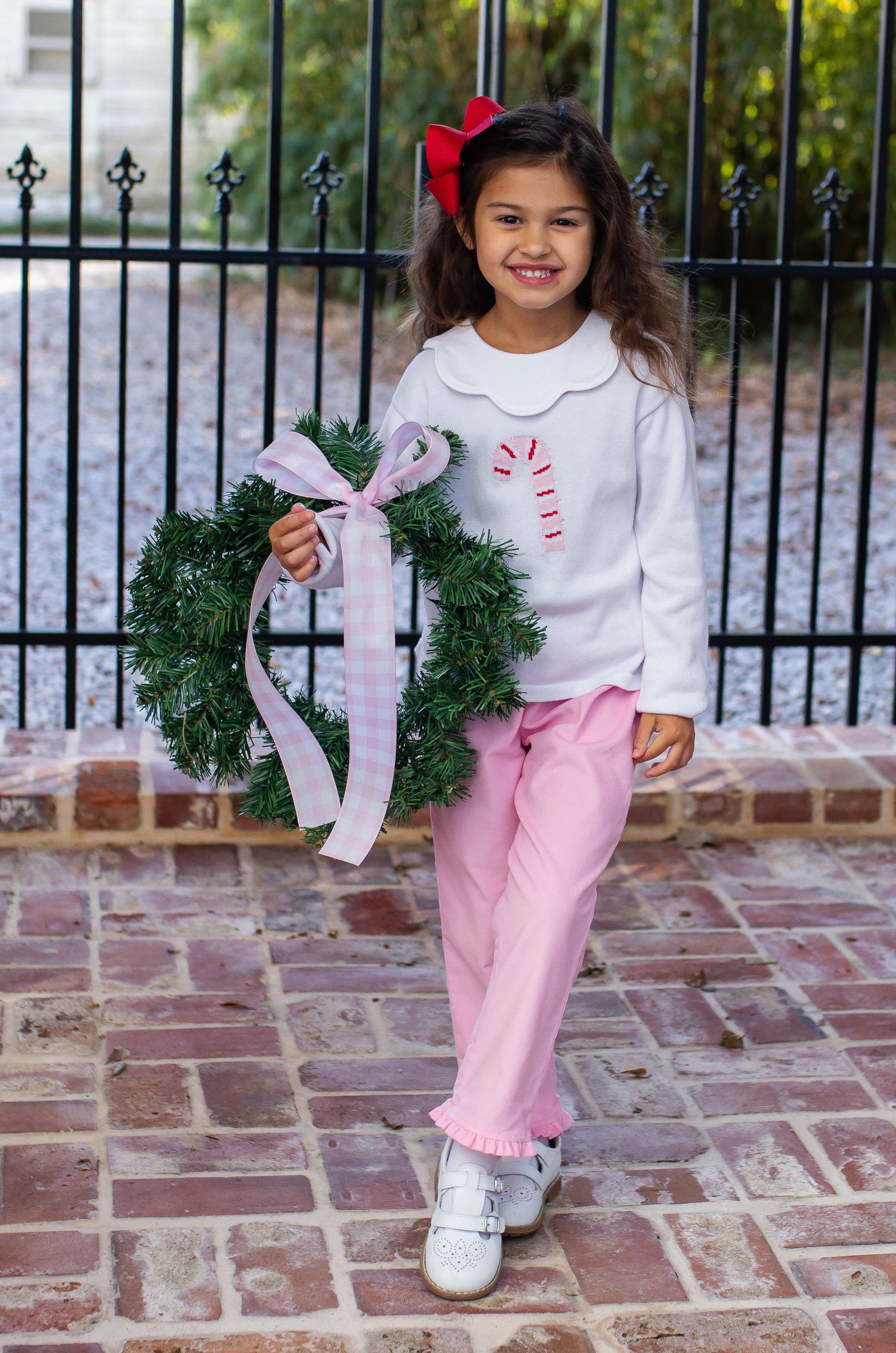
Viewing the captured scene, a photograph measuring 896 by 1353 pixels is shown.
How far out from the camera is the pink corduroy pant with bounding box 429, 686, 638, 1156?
2189 mm

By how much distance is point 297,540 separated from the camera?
2.21 m

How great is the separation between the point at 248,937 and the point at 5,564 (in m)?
3.52

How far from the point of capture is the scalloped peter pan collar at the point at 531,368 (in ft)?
7.44

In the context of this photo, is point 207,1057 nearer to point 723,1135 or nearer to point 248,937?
point 248,937

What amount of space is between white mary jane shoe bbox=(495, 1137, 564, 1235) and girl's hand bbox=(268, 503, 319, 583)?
914mm

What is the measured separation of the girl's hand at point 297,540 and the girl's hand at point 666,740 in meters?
0.55

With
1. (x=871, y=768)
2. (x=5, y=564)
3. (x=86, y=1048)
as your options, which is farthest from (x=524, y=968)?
(x=5, y=564)

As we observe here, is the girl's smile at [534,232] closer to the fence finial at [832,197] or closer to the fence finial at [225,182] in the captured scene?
the fence finial at [225,182]

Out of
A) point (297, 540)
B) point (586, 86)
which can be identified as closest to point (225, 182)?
point (297, 540)

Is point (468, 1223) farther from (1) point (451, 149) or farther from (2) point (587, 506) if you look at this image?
(1) point (451, 149)

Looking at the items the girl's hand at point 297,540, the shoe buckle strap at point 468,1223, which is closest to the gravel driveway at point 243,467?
the girl's hand at point 297,540

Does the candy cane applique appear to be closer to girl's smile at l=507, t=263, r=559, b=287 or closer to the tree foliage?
girl's smile at l=507, t=263, r=559, b=287

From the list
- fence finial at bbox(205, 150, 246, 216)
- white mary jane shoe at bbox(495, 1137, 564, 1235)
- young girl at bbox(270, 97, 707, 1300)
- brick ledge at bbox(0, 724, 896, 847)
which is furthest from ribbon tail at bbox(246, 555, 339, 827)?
fence finial at bbox(205, 150, 246, 216)

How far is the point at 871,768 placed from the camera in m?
3.94
